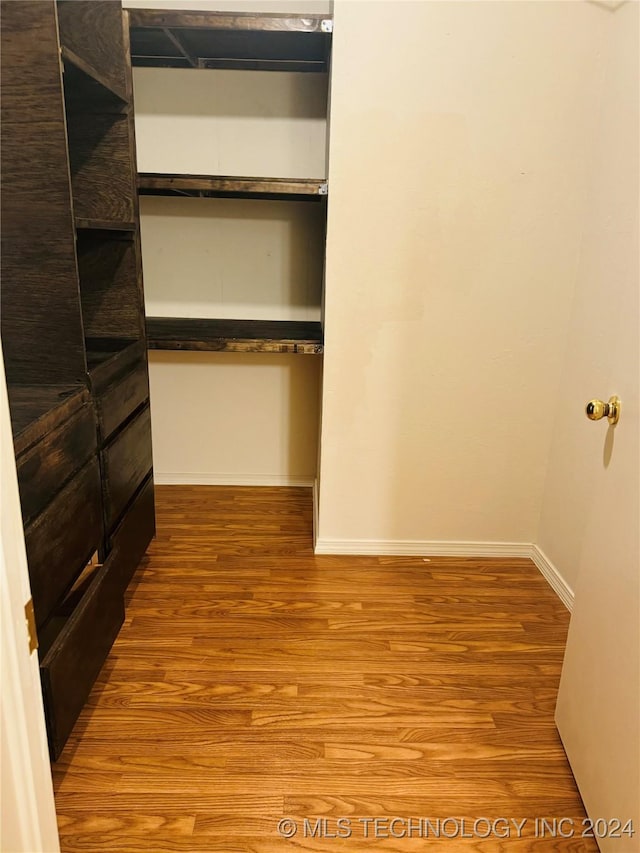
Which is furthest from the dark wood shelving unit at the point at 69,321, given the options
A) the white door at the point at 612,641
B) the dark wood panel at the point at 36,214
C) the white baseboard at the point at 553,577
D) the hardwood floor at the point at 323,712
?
the white baseboard at the point at 553,577

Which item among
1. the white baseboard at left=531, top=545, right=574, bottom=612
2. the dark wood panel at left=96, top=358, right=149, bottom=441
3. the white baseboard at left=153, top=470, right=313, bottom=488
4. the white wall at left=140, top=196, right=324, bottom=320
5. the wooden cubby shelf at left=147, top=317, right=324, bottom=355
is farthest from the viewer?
the white baseboard at left=153, top=470, right=313, bottom=488

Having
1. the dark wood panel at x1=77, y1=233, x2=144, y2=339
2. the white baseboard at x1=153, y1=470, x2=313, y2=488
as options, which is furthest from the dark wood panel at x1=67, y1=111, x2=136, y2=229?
the white baseboard at x1=153, y1=470, x2=313, y2=488

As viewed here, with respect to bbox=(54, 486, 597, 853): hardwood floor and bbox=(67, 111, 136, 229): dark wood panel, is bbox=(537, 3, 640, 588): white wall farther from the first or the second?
bbox=(67, 111, 136, 229): dark wood panel

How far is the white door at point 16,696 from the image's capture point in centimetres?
59

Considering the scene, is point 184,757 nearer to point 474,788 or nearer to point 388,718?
point 388,718

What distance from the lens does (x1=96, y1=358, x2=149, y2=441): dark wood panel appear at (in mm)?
1675

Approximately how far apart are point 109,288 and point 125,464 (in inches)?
24.5

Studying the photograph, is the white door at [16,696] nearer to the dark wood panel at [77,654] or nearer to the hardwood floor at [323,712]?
the dark wood panel at [77,654]

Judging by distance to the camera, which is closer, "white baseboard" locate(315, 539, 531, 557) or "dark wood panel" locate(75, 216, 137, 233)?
"dark wood panel" locate(75, 216, 137, 233)

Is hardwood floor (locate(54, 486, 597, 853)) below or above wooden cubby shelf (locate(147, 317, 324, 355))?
below

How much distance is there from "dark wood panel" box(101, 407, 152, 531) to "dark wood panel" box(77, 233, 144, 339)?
1.04 ft

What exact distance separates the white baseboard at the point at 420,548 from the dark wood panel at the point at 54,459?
1.15 m

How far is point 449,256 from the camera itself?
2.11 meters

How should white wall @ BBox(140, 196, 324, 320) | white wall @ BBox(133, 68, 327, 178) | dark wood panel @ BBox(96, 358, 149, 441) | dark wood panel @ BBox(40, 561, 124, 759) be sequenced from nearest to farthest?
dark wood panel @ BBox(40, 561, 124, 759) < dark wood panel @ BBox(96, 358, 149, 441) < white wall @ BBox(133, 68, 327, 178) < white wall @ BBox(140, 196, 324, 320)
